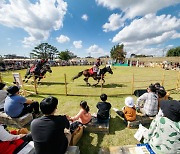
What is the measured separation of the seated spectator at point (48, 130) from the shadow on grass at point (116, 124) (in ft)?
7.19

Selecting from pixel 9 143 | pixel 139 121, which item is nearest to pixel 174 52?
pixel 139 121

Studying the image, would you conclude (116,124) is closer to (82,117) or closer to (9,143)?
(82,117)

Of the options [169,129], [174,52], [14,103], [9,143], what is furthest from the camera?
[174,52]

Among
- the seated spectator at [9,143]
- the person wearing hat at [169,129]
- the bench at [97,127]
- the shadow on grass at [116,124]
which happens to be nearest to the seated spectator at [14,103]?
the seated spectator at [9,143]

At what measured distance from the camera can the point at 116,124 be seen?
174 inches

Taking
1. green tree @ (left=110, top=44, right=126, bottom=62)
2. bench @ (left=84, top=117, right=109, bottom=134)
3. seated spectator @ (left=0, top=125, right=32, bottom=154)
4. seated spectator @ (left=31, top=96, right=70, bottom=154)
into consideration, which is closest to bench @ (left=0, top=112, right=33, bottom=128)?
seated spectator @ (left=0, top=125, right=32, bottom=154)

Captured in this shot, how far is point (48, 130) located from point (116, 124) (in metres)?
2.92

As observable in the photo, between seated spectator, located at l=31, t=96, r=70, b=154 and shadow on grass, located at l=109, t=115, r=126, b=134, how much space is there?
2192 millimetres

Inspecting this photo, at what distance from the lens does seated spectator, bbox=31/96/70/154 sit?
2079 mm

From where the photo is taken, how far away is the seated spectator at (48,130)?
2079 mm

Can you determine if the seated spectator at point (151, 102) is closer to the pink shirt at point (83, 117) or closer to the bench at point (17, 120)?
the pink shirt at point (83, 117)

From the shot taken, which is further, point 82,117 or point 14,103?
point 14,103

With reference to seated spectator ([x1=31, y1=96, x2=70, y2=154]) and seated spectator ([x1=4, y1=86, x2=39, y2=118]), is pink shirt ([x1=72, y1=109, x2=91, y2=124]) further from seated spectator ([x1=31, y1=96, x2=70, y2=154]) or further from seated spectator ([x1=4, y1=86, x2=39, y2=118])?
→ seated spectator ([x1=4, y1=86, x2=39, y2=118])

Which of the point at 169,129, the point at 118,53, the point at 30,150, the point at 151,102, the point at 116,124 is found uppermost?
the point at 118,53
